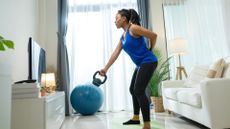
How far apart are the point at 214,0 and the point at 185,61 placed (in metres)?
1.38

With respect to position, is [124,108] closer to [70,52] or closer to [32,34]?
[70,52]

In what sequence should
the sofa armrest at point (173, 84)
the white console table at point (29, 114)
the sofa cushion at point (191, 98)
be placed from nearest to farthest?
the white console table at point (29, 114), the sofa cushion at point (191, 98), the sofa armrest at point (173, 84)

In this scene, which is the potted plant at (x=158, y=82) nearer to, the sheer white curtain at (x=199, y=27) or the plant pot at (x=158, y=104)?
the plant pot at (x=158, y=104)

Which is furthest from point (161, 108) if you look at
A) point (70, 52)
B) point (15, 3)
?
point (15, 3)

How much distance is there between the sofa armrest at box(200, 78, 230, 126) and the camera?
1.91 metres

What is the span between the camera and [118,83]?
171 inches

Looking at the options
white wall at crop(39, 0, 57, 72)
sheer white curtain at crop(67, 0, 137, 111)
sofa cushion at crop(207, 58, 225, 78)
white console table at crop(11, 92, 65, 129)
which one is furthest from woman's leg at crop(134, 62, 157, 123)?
white wall at crop(39, 0, 57, 72)

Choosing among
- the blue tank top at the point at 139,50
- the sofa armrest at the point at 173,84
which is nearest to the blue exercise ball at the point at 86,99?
the sofa armrest at the point at 173,84

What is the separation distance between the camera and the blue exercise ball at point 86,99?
3.63 m

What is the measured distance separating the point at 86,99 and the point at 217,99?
219cm

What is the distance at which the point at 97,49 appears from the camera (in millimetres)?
4363

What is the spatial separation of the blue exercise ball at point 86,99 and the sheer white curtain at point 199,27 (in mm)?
1742

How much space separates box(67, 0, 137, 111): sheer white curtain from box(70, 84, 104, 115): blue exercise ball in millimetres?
511

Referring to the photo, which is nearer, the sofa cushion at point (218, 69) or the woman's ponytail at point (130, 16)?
the woman's ponytail at point (130, 16)
